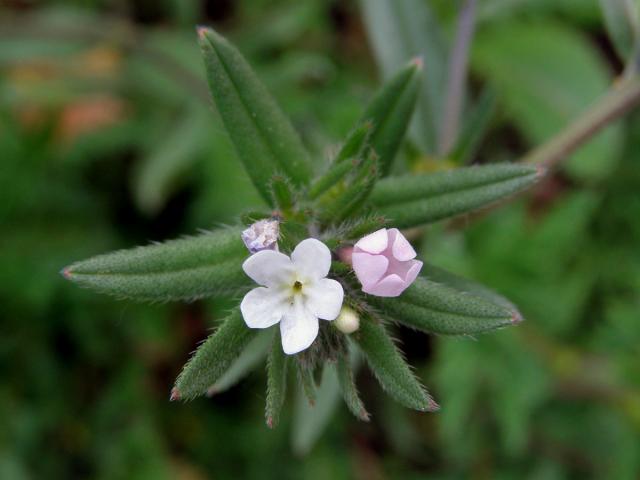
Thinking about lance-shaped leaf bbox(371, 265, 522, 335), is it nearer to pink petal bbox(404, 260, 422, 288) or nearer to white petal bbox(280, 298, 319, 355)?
pink petal bbox(404, 260, 422, 288)

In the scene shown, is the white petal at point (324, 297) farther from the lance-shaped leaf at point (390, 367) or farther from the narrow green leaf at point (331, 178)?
the narrow green leaf at point (331, 178)

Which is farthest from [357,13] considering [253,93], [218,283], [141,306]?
[218,283]

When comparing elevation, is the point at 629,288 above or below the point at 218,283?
below

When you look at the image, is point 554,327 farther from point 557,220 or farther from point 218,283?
point 218,283

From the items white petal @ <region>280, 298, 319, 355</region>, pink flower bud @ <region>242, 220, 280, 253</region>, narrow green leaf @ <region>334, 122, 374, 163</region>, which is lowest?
white petal @ <region>280, 298, 319, 355</region>

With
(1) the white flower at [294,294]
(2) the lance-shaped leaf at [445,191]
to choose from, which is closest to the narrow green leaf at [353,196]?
(2) the lance-shaped leaf at [445,191]

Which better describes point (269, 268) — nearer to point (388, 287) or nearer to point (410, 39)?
point (388, 287)

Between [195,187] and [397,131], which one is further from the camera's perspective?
[195,187]

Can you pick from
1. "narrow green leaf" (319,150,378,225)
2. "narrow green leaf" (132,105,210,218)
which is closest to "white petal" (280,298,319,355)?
"narrow green leaf" (319,150,378,225)
